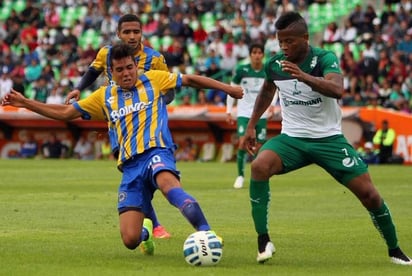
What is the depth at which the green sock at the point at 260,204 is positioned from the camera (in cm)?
1071

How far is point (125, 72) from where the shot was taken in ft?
36.3

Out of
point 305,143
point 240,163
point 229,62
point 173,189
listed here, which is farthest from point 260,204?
point 229,62

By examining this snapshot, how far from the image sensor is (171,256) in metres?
11.3

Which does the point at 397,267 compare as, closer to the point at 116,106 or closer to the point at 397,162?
the point at 116,106

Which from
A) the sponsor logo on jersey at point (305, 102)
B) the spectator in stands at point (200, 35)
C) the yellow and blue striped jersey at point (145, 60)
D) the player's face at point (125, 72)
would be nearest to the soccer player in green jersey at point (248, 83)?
the yellow and blue striped jersey at point (145, 60)

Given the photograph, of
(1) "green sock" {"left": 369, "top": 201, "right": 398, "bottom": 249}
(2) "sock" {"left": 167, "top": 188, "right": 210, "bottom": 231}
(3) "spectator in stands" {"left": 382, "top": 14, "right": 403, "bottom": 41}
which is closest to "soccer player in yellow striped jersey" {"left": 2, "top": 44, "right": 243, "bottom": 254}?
(2) "sock" {"left": 167, "top": 188, "right": 210, "bottom": 231}

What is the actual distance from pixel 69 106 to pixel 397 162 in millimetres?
21604

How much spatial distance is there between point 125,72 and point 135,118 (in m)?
0.46

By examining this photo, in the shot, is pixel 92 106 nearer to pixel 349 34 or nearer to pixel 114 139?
pixel 114 139

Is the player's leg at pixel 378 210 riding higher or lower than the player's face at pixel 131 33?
lower

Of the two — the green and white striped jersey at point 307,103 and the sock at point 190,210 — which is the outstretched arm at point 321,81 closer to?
the green and white striped jersey at point 307,103

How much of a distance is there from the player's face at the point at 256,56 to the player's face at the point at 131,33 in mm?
9387

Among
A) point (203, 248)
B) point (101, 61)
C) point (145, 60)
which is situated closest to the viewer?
point (203, 248)

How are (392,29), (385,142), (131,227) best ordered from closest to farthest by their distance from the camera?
(131,227) → (385,142) → (392,29)
